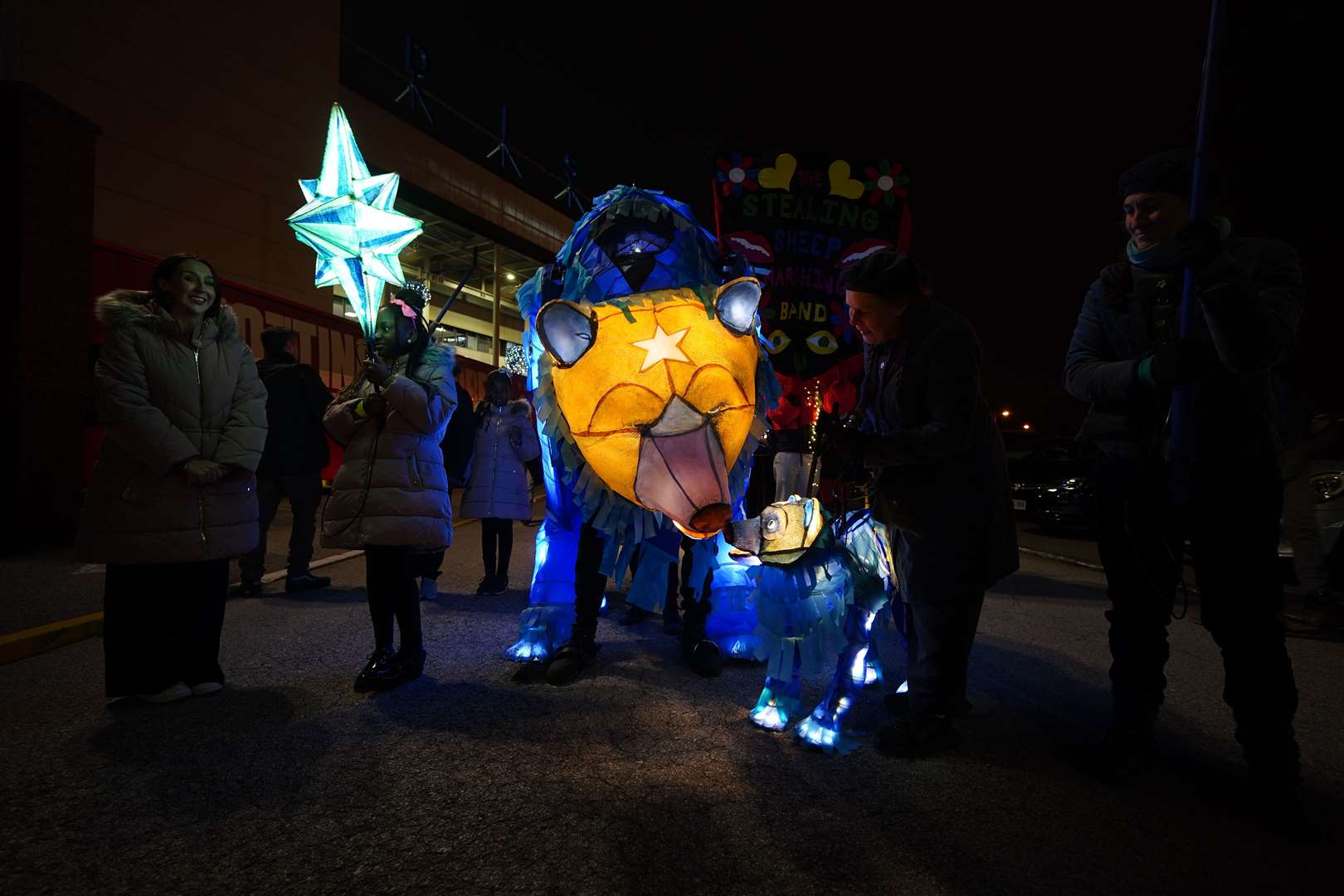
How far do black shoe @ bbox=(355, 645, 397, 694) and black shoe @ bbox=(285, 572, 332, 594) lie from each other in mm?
2107

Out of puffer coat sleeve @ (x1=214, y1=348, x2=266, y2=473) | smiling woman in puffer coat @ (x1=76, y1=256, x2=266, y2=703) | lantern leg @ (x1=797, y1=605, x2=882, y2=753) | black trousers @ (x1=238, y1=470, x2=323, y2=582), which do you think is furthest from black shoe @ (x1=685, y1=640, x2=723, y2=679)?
black trousers @ (x1=238, y1=470, x2=323, y2=582)

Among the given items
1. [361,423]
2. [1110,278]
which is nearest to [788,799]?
[1110,278]

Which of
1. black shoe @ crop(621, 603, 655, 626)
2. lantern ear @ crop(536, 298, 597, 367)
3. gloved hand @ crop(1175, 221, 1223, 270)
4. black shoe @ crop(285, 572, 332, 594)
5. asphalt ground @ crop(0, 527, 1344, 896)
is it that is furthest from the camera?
black shoe @ crop(285, 572, 332, 594)

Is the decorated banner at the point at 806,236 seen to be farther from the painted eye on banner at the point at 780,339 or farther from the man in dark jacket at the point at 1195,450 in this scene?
the man in dark jacket at the point at 1195,450

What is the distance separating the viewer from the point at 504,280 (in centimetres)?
2323

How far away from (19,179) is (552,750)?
21.1 ft

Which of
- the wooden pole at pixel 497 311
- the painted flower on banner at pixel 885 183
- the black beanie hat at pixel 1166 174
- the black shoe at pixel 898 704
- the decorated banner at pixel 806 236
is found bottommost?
the black shoe at pixel 898 704

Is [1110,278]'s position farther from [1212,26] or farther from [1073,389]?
[1212,26]

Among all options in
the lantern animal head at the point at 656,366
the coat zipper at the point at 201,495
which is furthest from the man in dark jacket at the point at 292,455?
the lantern animal head at the point at 656,366

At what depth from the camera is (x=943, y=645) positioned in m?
2.08

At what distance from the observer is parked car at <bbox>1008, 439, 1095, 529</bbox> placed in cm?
912

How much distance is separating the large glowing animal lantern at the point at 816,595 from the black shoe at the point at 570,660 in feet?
2.76

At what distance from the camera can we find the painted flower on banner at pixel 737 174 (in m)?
5.13

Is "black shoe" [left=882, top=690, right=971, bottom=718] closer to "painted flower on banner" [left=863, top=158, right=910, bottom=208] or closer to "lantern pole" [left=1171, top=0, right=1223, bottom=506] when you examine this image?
"lantern pole" [left=1171, top=0, right=1223, bottom=506]
